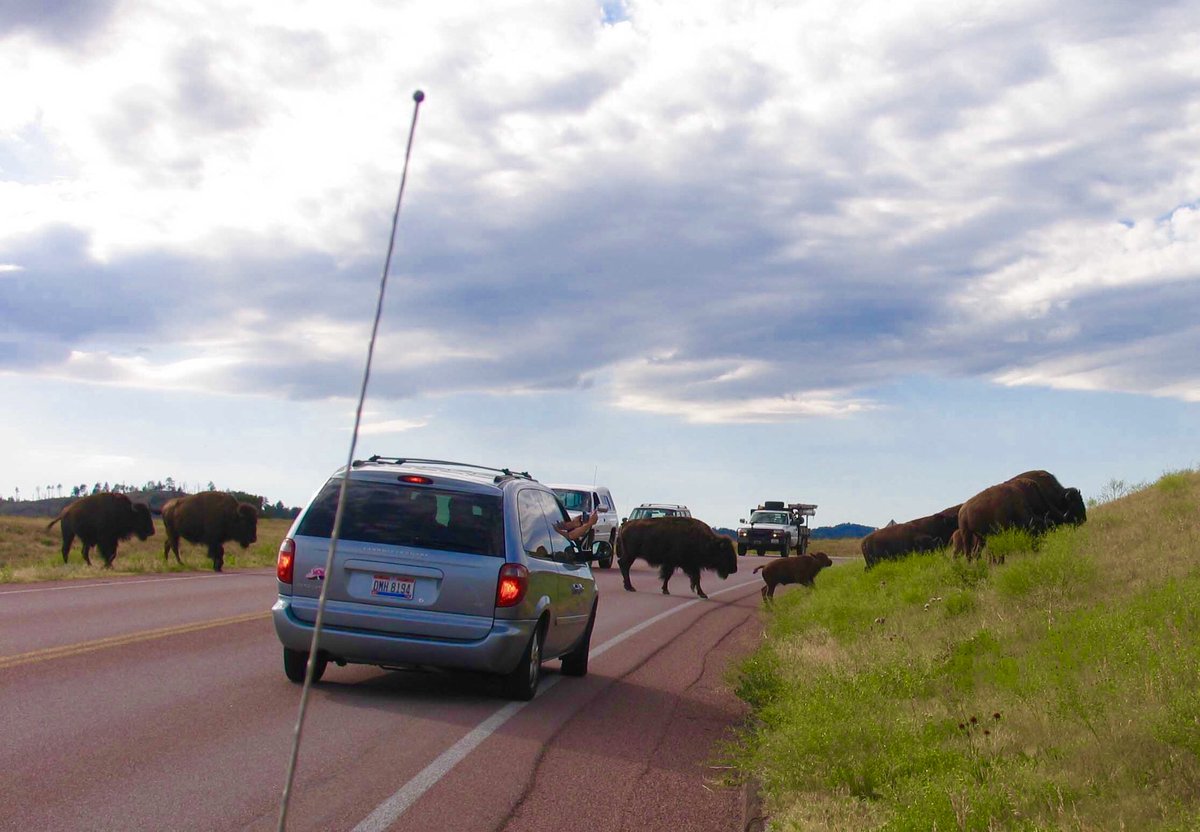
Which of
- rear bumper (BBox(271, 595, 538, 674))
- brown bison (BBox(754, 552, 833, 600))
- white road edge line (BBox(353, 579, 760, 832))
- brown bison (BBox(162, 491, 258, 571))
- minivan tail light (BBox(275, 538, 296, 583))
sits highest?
brown bison (BBox(162, 491, 258, 571))

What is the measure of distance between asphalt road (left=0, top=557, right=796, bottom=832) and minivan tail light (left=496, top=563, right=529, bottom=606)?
2.84 feet

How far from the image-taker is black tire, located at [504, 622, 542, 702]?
9.78 metres

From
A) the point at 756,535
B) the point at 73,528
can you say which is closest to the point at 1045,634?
the point at 73,528

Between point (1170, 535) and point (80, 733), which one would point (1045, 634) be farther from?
point (80, 733)

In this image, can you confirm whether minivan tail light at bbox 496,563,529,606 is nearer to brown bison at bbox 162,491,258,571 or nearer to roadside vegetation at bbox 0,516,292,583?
roadside vegetation at bbox 0,516,292,583

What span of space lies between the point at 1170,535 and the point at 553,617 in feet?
21.8

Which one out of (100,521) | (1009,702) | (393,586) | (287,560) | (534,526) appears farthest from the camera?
(100,521)

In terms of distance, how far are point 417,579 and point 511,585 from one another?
0.75 m

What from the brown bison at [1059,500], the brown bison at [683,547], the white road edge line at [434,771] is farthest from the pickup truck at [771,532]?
the white road edge line at [434,771]

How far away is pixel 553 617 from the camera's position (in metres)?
10.5

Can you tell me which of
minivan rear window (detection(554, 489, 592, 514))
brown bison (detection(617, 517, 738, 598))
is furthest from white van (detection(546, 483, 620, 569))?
brown bison (detection(617, 517, 738, 598))

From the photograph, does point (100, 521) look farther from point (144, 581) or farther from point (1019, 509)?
point (1019, 509)

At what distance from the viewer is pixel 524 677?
9.82 metres

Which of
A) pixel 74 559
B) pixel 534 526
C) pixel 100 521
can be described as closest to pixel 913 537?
pixel 534 526
